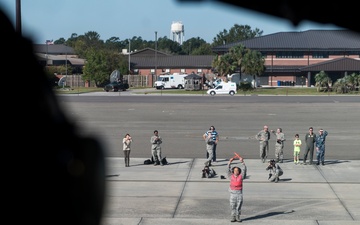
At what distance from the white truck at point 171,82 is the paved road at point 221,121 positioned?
32637mm

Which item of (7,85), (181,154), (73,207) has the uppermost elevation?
(7,85)

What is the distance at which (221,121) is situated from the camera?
4944cm

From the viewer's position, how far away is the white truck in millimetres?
103750

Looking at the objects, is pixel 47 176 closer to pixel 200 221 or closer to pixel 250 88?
pixel 200 221

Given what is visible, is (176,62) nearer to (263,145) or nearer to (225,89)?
(225,89)

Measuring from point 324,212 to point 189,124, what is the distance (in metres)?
28.3

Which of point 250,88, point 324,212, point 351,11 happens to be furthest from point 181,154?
point 250,88

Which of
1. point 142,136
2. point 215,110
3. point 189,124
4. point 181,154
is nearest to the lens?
point 181,154

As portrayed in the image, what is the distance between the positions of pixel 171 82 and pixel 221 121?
181 feet

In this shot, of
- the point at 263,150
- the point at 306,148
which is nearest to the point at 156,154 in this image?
the point at 263,150

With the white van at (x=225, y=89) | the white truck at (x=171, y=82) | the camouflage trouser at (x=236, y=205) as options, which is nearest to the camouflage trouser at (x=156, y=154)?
the camouflage trouser at (x=236, y=205)

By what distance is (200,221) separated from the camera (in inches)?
714

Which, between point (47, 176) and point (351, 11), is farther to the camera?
point (351, 11)

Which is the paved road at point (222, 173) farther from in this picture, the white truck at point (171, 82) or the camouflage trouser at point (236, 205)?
the white truck at point (171, 82)
